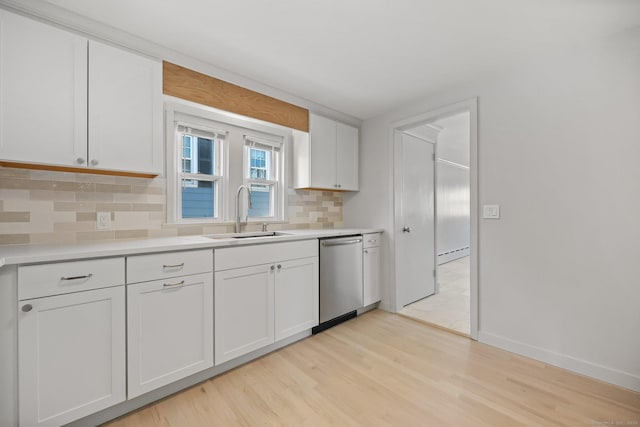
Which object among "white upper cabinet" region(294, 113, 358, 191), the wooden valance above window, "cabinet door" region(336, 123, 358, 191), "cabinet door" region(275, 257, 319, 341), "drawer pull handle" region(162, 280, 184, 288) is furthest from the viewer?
"cabinet door" region(336, 123, 358, 191)

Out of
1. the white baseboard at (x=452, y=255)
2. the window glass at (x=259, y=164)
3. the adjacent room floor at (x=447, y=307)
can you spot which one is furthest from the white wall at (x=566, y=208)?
the white baseboard at (x=452, y=255)

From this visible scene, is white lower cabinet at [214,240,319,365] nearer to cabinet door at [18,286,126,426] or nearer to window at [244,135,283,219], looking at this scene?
cabinet door at [18,286,126,426]

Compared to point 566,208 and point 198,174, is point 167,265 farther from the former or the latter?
point 566,208

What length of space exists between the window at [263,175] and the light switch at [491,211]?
79.2 inches

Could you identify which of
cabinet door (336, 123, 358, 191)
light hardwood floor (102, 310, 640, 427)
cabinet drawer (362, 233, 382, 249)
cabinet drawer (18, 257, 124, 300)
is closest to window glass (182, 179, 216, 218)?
cabinet drawer (18, 257, 124, 300)

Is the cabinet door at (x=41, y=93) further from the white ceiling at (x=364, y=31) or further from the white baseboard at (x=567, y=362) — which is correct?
the white baseboard at (x=567, y=362)

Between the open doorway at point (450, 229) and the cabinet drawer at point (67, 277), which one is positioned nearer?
the cabinet drawer at point (67, 277)

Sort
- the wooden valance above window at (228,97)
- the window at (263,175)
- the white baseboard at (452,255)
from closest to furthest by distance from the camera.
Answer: the wooden valance above window at (228,97) < the window at (263,175) < the white baseboard at (452,255)

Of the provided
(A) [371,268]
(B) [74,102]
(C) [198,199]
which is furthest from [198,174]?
(A) [371,268]

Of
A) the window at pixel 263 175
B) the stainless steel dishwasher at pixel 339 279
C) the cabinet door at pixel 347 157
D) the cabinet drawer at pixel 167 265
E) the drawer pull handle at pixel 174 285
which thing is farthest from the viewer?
the cabinet door at pixel 347 157

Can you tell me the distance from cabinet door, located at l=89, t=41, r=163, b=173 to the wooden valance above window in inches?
8.1

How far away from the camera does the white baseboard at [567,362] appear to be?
1.78 meters

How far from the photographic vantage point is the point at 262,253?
6.96ft

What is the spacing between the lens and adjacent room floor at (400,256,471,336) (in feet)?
9.27
